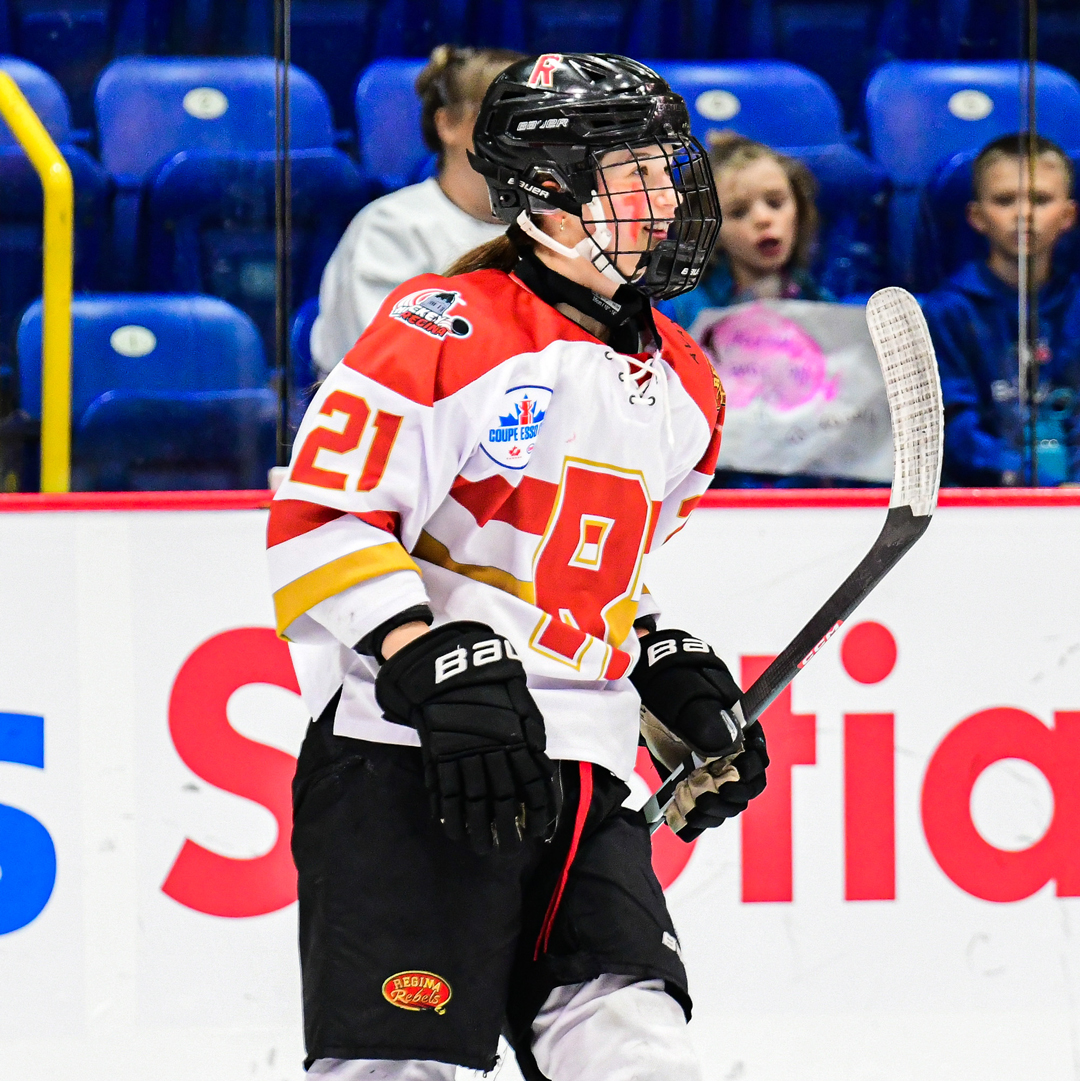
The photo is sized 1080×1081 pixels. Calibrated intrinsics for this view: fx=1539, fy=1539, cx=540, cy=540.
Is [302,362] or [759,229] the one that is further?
[759,229]

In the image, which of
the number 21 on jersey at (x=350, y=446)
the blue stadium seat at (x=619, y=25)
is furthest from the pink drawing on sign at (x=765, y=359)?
the number 21 on jersey at (x=350, y=446)

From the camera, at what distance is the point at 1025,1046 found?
2143 millimetres

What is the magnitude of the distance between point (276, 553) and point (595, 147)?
0.47 m

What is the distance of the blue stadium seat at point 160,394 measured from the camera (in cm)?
238

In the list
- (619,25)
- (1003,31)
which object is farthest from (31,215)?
(1003,31)

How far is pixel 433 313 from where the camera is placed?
4.49 feet

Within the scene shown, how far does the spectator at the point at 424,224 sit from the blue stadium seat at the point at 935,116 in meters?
0.68

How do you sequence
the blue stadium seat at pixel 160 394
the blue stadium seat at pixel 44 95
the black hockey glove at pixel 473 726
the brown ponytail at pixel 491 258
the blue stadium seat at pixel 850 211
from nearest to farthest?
the black hockey glove at pixel 473 726 → the brown ponytail at pixel 491 258 → the blue stadium seat at pixel 160 394 → the blue stadium seat at pixel 44 95 → the blue stadium seat at pixel 850 211

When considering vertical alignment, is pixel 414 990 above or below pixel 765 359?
below

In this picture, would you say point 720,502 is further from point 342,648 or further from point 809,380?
point 342,648

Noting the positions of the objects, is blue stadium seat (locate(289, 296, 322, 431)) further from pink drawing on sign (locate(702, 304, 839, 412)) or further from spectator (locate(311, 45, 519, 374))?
pink drawing on sign (locate(702, 304, 839, 412))

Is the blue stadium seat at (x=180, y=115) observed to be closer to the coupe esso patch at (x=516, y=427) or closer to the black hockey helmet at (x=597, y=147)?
the black hockey helmet at (x=597, y=147)

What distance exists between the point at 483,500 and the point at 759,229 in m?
1.41

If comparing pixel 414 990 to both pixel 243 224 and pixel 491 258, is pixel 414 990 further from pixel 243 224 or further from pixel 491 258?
pixel 243 224
